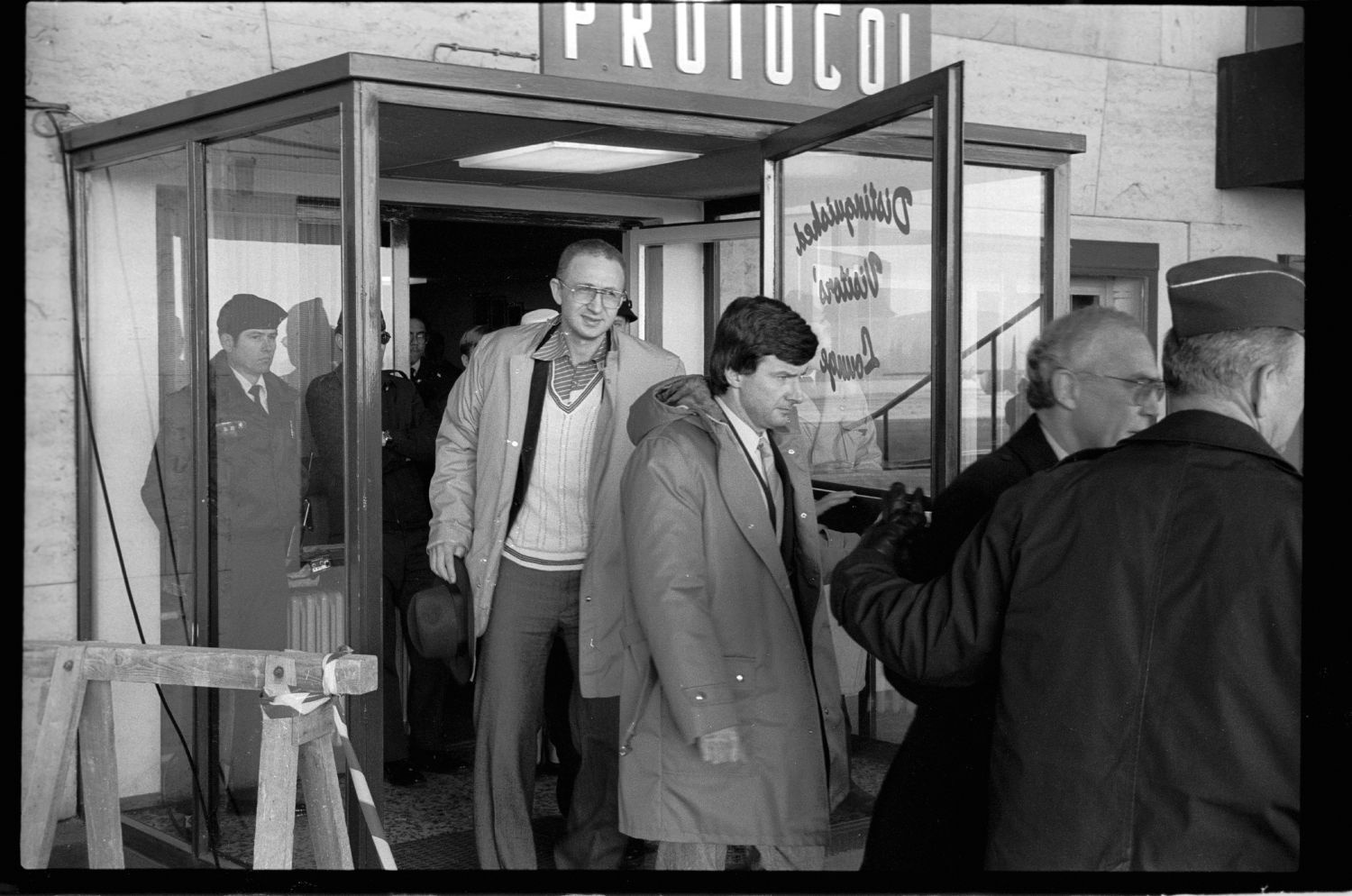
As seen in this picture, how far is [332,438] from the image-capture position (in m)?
3.67

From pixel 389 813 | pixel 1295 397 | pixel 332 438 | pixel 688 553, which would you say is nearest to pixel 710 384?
pixel 688 553

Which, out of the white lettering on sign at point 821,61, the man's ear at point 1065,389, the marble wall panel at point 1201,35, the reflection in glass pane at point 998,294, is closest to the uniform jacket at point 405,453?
the white lettering on sign at point 821,61

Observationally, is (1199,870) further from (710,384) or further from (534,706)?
(534,706)

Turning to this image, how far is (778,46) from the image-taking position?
471cm

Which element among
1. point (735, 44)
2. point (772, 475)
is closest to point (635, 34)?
point (735, 44)

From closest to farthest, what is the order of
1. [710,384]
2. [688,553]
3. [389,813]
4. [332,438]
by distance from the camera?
[688,553] → [710,384] → [332,438] → [389,813]

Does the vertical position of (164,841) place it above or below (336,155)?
below

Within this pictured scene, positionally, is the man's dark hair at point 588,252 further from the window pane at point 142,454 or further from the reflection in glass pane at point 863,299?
the window pane at point 142,454

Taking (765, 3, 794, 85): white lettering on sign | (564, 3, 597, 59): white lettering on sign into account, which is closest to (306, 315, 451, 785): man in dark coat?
(564, 3, 597, 59): white lettering on sign

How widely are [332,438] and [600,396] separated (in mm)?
Result: 782

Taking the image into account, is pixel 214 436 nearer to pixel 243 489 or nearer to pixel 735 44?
pixel 243 489

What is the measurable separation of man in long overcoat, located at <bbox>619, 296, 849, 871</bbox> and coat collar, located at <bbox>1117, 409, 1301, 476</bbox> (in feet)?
3.86

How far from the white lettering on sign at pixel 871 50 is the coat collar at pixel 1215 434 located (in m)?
2.96

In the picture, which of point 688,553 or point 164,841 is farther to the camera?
point 164,841
